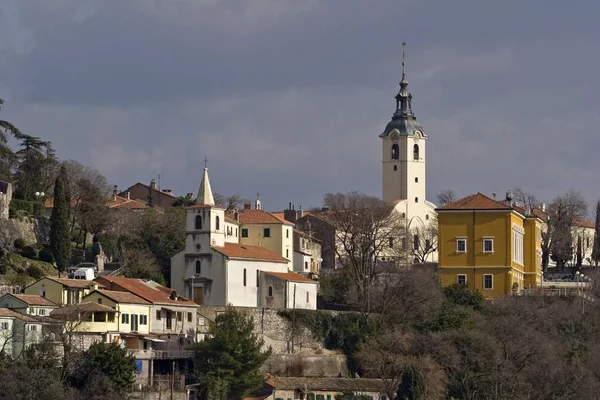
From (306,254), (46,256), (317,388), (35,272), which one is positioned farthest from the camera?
(306,254)

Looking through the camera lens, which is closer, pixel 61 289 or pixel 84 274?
pixel 61 289

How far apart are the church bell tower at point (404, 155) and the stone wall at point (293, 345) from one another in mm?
35707

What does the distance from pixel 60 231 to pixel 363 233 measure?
16672 millimetres

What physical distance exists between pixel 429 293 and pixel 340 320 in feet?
16.4

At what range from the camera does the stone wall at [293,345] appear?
7800 cm

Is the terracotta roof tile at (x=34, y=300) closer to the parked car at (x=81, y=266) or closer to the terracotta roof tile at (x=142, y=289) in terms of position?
the terracotta roof tile at (x=142, y=289)

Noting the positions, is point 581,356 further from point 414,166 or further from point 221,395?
point 414,166

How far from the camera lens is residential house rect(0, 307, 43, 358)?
225 feet

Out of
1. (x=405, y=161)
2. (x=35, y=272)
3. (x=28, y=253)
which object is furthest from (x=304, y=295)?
(x=405, y=161)

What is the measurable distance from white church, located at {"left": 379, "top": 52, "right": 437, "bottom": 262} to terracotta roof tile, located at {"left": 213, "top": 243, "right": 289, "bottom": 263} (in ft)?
89.5

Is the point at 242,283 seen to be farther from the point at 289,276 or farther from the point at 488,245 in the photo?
the point at 488,245

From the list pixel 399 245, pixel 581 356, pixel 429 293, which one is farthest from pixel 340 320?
pixel 399 245

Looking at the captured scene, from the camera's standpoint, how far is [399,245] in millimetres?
103875

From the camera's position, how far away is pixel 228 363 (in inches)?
2813
